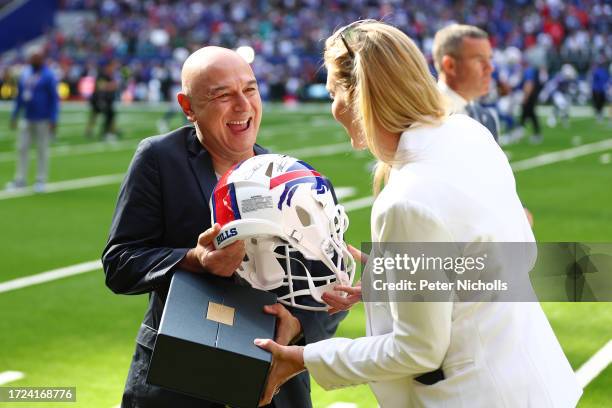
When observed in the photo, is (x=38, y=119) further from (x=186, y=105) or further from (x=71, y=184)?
(x=186, y=105)

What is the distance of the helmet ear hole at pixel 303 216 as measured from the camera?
9.84 feet

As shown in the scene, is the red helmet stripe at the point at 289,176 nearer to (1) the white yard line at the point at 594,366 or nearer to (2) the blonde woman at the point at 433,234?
(2) the blonde woman at the point at 433,234

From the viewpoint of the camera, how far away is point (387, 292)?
264 cm

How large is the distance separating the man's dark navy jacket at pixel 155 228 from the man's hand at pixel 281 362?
0.39 meters

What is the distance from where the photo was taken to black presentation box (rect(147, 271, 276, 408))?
2.88m

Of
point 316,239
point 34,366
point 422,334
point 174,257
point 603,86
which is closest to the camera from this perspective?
point 422,334

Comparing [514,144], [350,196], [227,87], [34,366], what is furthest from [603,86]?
[227,87]

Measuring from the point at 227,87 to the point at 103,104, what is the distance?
2310cm

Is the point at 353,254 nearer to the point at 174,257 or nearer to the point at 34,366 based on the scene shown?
the point at 174,257

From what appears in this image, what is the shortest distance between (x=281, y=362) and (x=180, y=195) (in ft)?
2.65

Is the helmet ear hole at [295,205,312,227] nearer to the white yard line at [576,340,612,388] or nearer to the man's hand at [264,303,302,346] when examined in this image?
the man's hand at [264,303,302,346]

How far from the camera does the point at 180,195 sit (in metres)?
3.43

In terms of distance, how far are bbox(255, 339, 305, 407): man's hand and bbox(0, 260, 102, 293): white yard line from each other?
647 cm

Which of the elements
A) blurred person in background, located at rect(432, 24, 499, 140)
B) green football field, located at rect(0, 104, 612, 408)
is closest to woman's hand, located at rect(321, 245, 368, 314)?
green football field, located at rect(0, 104, 612, 408)
